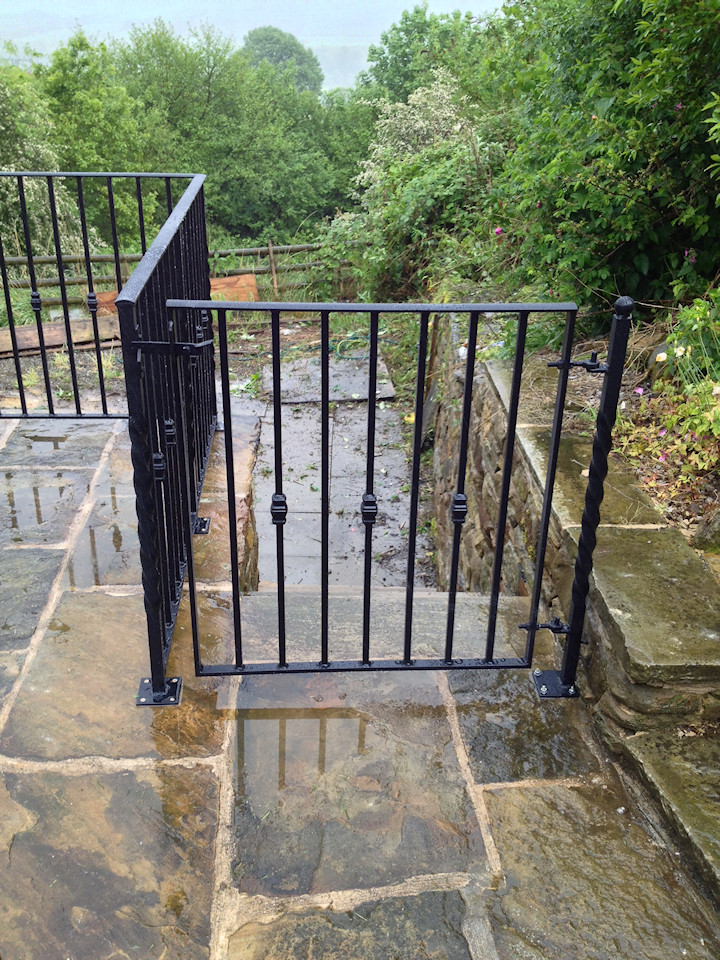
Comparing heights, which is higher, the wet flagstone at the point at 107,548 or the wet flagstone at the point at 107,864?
the wet flagstone at the point at 107,548

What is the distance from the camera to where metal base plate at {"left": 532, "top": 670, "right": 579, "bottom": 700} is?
2.22 meters

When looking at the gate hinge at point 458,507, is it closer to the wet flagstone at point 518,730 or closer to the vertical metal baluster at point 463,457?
the vertical metal baluster at point 463,457

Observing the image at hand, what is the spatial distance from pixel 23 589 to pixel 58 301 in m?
7.41

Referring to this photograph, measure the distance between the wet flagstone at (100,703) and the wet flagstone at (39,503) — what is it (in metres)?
0.61

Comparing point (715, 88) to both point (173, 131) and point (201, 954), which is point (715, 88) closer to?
point (201, 954)

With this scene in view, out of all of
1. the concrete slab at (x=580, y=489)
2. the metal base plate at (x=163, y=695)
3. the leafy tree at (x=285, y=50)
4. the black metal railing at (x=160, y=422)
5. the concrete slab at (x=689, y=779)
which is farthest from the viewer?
the leafy tree at (x=285, y=50)

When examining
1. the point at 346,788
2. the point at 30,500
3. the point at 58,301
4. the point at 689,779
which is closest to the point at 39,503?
the point at 30,500

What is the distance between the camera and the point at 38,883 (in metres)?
1.63

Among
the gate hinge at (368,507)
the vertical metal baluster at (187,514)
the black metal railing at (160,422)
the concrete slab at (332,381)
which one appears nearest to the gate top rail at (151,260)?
the black metal railing at (160,422)

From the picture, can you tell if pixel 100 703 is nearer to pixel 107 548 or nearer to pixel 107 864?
pixel 107 864

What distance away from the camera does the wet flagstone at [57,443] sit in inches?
141

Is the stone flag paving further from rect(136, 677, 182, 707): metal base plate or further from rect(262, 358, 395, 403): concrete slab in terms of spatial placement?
rect(262, 358, 395, 403): concrete slab

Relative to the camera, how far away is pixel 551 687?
2248mm

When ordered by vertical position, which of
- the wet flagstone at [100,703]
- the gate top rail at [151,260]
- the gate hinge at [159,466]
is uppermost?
the gate top rail at [151,260]
